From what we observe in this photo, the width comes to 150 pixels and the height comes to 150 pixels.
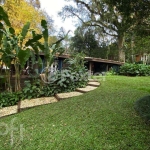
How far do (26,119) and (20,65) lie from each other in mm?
2219

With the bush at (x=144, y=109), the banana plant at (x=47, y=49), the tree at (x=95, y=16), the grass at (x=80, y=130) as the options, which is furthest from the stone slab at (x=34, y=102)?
the tree at (x=95, y=16)

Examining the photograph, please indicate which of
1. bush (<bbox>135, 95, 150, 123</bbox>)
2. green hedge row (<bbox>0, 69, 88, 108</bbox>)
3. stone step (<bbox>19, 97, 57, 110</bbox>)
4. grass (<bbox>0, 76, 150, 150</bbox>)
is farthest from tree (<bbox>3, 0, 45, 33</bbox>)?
bush (<bbox>135, 95, 150, 123</bbox>)

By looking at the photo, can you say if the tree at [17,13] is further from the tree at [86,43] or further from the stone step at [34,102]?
the tree at [86,43]

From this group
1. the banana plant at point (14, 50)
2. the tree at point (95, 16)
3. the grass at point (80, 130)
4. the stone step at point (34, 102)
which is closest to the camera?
the grass at point (80, 130)

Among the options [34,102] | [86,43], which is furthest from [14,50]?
[86,43]

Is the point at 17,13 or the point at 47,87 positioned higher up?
the point at 17,13

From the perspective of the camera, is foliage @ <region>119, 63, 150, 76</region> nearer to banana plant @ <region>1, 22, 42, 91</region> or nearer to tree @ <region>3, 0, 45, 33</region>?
banana plant @ <region>1, 22, 42, 91</region>

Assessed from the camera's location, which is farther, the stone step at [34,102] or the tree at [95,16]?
the tree at [95,16]

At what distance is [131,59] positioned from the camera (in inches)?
645

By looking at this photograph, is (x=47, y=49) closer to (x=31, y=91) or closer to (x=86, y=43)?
(x=31, y=91)

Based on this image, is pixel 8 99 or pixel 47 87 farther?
pixel 47 87

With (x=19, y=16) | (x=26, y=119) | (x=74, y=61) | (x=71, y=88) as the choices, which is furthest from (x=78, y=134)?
(x=19, y=16)

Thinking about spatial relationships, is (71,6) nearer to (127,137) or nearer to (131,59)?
(131,59)

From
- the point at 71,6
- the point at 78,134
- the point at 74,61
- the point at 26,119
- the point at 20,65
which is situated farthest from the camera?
the point at 71,6
